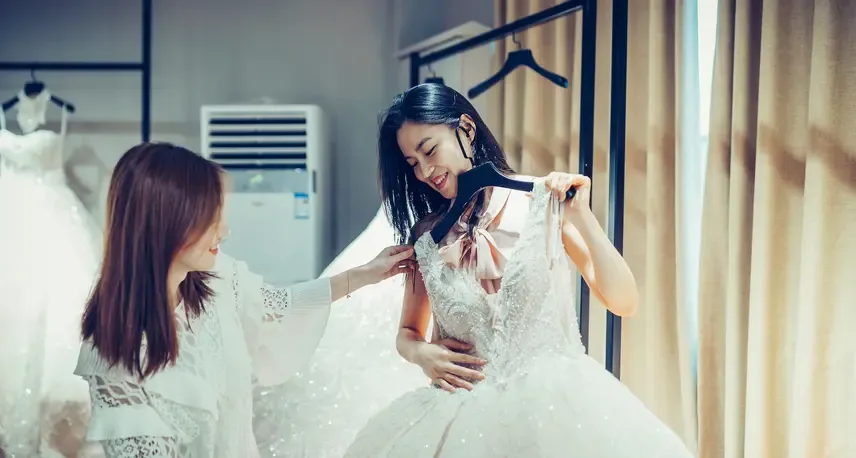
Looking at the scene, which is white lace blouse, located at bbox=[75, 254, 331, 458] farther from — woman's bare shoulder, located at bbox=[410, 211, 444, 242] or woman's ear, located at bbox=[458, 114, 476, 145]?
woman's ear, located at bbox=[458, 114, 476, 145]

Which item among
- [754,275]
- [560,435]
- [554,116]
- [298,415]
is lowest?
[298,415]

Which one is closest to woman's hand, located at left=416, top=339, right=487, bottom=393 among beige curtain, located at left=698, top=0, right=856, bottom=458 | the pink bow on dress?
the pink bow on dress

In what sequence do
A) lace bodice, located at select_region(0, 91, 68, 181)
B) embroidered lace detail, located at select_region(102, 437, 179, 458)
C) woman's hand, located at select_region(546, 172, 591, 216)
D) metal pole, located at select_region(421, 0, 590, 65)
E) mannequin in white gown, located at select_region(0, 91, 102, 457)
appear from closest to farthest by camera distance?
1. embroidered lace detail, located at select_region(102, 437, 179, 458)
2. woman's hand, located at select_region(546, 172, 591, 216)
3. metal pole, located at select_region(421, 0, 590, 65)
4. mannequin in white gown, located at select_region(0, 91, 102, 457)
5. lace bodice, located at select_region(0, 91, 68, 181)

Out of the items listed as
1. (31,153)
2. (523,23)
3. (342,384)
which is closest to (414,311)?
(342,384)

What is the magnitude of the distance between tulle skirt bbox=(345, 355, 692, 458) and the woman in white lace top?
258 millimetres

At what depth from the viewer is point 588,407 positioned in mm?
1111

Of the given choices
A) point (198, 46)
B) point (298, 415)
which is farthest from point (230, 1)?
point (298, 415)

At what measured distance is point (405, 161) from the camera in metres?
1.44

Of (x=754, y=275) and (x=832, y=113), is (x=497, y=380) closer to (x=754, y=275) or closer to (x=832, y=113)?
(x=754, y=275)

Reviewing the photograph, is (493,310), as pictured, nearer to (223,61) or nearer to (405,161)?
(405,161)

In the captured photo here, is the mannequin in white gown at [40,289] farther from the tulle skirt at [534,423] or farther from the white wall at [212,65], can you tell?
the tulle skirt at [534,423]

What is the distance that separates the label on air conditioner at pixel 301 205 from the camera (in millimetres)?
2566

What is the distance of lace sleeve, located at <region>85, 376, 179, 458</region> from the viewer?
1065mm

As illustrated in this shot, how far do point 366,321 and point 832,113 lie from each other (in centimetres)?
107
